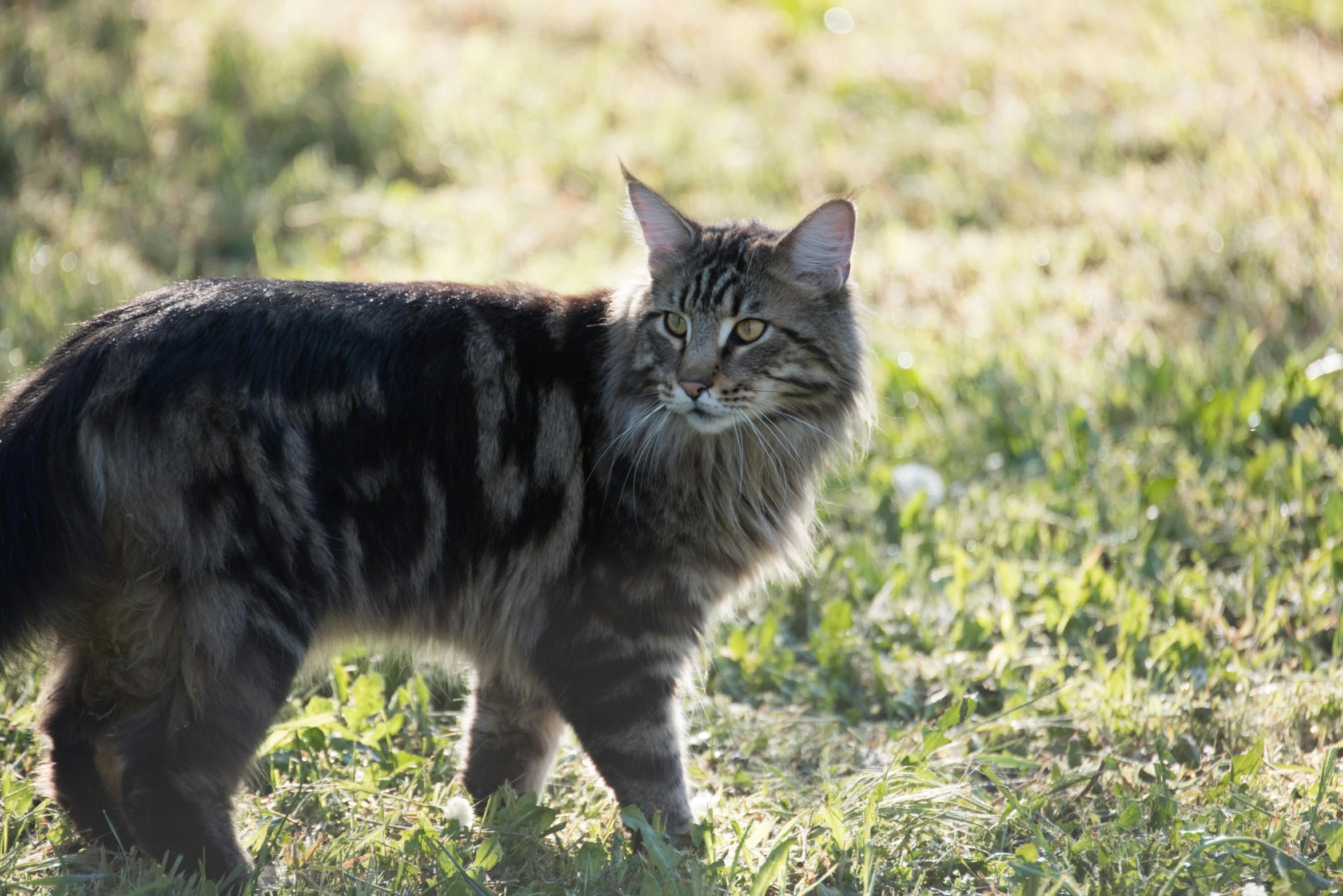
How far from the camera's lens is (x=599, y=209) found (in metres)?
6.86

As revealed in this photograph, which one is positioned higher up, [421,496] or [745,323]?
[745,323]

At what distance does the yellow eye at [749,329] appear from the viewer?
2822mm

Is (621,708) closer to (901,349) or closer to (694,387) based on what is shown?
(694,387)

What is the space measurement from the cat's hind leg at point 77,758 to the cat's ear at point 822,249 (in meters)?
1.89

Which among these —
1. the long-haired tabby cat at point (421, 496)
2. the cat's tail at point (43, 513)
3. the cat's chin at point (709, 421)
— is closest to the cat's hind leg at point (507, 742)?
the long-haired tabby cat at point (421, 496)

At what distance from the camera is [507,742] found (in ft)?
9.73

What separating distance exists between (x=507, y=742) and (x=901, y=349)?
9.88ft

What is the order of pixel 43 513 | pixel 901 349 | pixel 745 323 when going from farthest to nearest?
pixel 901 349
pixel 745 323
pixel 43 513

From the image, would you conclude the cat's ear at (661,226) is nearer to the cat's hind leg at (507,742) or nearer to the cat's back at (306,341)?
the cat's back at (306,341)

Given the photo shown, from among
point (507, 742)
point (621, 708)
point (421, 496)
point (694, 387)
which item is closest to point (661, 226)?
point (694, 387)

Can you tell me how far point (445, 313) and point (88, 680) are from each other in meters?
1.12

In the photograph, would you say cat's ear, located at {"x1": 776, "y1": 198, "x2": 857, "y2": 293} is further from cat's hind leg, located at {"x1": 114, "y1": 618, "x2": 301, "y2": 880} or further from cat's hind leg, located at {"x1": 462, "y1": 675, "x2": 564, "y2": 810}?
cat's hind leg, located at {"x1": 114, "y1": 618, "x2": 301, "y2": 880}

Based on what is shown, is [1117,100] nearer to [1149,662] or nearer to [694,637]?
[1149,662]

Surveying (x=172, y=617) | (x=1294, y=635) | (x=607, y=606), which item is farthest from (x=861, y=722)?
(x=172, y=617)
